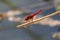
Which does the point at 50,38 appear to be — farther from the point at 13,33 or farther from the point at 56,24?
the point at 13,33

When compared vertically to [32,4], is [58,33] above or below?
below

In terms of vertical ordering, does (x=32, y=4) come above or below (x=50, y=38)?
above

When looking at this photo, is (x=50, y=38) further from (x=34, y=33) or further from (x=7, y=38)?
(x=7, y=38)

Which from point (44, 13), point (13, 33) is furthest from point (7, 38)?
point (44, 13)

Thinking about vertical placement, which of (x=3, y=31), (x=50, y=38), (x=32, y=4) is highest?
(x=32, y=4)

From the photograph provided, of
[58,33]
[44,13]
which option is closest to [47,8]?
[44,13]

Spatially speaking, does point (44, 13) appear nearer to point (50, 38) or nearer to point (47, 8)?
point (47, 8)
